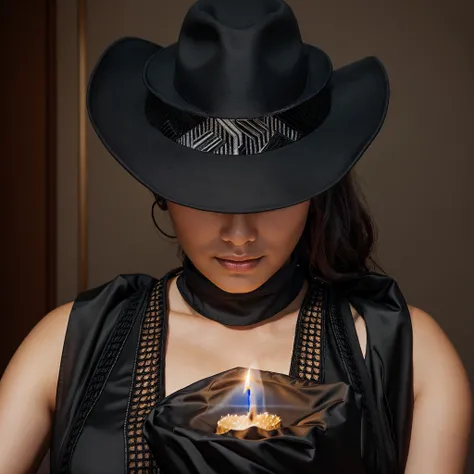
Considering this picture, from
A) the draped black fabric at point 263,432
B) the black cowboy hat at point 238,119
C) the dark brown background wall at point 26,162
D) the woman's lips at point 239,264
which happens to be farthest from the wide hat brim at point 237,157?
the dark brown background wall at point 26,162

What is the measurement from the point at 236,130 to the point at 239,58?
0.10m

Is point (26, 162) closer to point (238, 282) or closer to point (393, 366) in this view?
point (238, 282)

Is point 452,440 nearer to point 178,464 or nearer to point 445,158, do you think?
point 178,464

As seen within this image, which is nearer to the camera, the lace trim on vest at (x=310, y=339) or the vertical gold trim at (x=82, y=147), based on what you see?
the lace trim on vest at (x=310, y=339)

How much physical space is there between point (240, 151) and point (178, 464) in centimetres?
44

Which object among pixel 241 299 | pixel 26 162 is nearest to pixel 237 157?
pixel 241 299

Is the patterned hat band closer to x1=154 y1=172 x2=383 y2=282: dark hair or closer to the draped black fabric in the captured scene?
x1=154 y1=172 x2=383 y2=282: dark hair

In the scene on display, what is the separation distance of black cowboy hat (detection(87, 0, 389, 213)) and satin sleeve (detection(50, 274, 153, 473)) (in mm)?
332

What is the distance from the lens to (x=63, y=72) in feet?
7.71

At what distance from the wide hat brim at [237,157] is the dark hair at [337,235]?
19cm

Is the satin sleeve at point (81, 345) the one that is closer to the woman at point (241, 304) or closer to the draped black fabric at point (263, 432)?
the woman at point (241, 304)

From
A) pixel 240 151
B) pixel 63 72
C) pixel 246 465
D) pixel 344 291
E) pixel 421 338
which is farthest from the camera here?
pixel 63 72

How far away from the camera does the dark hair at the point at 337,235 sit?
1.53 m

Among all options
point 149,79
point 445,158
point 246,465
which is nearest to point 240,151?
point 149,79
